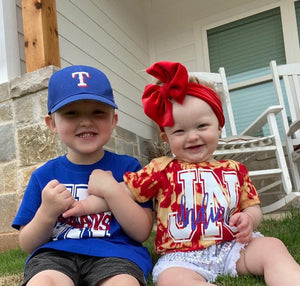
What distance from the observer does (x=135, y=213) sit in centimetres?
111

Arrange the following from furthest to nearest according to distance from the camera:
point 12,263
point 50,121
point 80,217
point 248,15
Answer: point 248,15 → point 12,263 → point 50,121 → point 80,217

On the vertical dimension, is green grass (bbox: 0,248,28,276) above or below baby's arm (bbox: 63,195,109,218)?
below

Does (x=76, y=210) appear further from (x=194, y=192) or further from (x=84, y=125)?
(x=194, y=192)

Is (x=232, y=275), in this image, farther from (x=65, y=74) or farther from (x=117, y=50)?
(x=117, y=50)

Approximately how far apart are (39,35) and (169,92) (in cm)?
141

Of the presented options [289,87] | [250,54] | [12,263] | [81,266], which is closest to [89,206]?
[81,266]

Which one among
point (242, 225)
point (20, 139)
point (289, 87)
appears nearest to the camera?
point (242, 225)

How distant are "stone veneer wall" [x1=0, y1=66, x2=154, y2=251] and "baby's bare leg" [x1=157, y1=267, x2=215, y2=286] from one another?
1.35 metres

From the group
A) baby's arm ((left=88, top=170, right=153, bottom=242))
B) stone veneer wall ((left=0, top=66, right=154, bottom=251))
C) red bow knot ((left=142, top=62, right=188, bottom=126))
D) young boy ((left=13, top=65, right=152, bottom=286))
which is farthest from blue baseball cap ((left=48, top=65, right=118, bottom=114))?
stone veneer wall ((left=0, top=66, right=154, bottom=251))

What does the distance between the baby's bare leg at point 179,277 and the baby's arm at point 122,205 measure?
0.50 feet

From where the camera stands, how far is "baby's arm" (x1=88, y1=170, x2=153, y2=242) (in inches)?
43.1

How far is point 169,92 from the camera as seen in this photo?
119 cm

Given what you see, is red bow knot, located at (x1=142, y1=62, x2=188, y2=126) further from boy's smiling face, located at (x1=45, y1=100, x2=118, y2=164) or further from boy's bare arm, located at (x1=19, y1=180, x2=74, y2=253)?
boy's bare arm, located at (x1=19, y1=180, x2=74, y2=253)

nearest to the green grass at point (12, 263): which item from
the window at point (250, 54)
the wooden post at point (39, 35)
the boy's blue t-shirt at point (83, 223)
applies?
the boy's blue t-shirt at point (83, 223)
